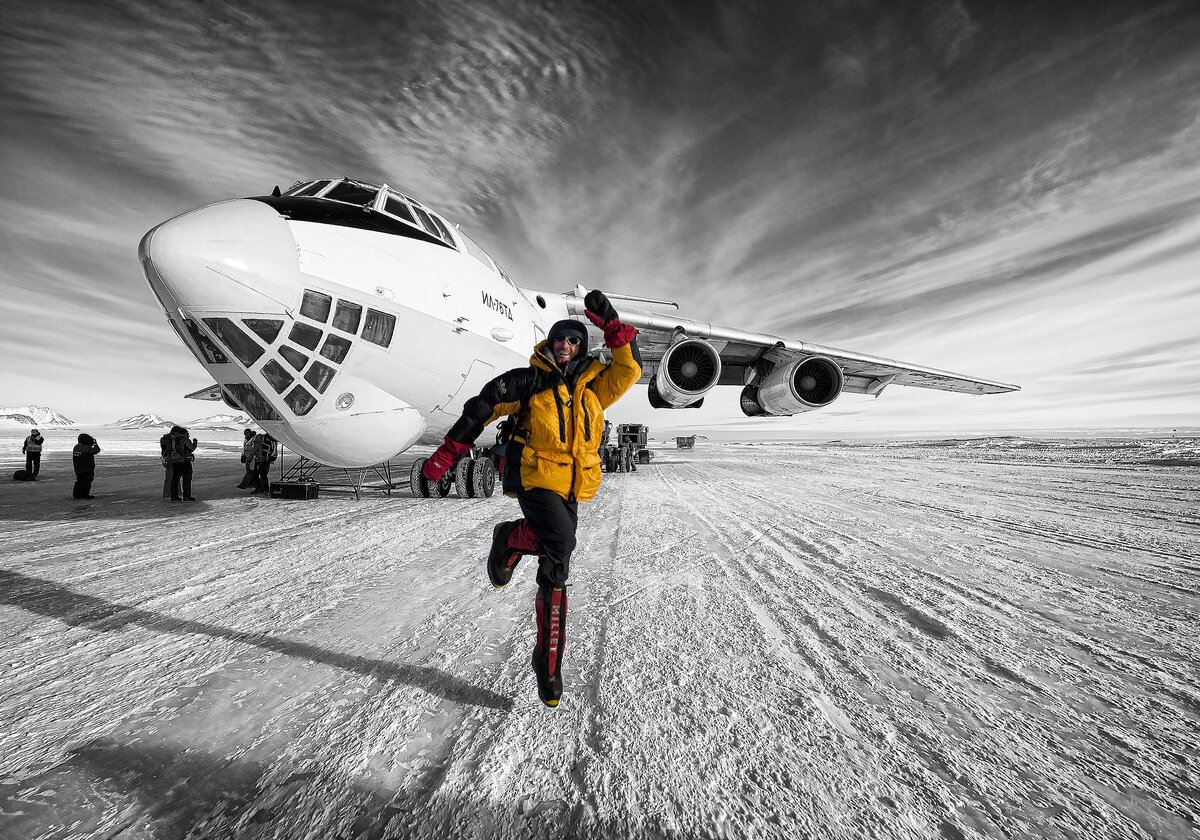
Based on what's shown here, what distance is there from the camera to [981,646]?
8.24ft

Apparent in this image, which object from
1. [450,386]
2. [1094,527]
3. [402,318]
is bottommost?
[1094,527]

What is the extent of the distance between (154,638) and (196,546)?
8.09ft

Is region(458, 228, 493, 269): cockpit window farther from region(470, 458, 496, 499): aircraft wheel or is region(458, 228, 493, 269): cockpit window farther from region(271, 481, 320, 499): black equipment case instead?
region(271, 481, 320, 499): black equipment case

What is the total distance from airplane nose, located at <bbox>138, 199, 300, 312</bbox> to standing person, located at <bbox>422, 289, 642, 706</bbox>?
2909 millimetres

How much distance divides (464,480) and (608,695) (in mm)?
6465

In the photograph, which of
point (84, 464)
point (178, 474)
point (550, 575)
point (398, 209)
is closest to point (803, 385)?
point (398, 209)

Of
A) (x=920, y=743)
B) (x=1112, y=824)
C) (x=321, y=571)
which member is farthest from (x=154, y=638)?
(x=1112, y=824)

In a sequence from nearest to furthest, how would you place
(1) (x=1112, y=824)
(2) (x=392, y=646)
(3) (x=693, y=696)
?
1. (1) (x=1112, y=824)
2. (3) (x=693, y=696)
3. (2) (x=392, y=646)

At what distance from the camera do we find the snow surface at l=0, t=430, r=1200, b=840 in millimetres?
1396

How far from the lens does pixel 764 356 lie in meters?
10.6

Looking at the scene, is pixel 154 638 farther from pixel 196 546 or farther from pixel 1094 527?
pixel 1094 527

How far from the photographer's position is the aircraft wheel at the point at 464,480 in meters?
7.97

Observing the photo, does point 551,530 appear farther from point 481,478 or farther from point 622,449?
point 622,449

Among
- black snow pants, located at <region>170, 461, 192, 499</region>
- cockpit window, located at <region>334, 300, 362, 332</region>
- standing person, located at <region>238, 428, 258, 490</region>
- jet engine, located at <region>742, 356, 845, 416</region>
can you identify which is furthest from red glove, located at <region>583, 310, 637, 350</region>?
standing person, located at <region>238, 428, 258, 490</region>
